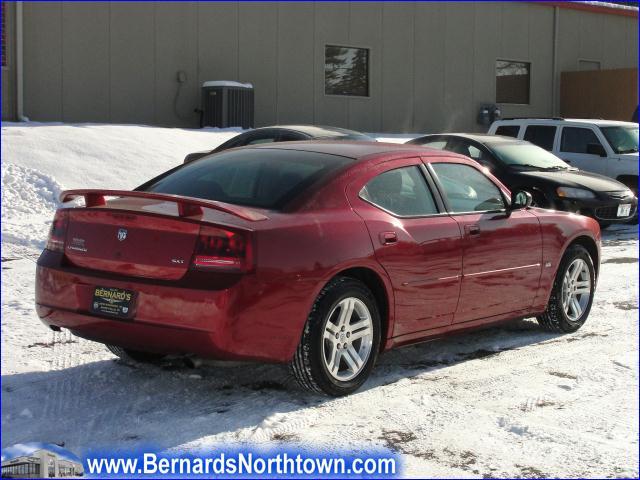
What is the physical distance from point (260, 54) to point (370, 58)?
334cm

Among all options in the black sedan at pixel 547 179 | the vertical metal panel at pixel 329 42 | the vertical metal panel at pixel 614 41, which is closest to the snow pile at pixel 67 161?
the vertical metal panel at pixel 329 42

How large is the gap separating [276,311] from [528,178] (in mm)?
8614

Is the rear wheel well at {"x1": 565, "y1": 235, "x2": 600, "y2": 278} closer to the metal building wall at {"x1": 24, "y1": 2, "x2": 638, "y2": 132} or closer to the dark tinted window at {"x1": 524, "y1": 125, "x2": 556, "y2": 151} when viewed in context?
the dark tinted window at {"x1": 524, "y1": 125, "x2": 556, "y2": 151}

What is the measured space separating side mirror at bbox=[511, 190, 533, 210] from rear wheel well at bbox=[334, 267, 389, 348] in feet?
5.00

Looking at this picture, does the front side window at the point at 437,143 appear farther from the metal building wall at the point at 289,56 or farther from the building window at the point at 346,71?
the building window at the point at 346,71

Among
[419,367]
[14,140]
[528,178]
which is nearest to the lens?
[419,367]

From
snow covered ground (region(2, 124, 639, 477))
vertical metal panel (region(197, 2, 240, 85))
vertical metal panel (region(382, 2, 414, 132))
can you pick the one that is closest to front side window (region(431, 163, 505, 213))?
snow covered ground (region(2, 124, 639, 477))

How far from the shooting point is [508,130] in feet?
52.4

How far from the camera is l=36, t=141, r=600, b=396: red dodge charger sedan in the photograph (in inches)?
190

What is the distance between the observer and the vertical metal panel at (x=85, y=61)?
18250mm

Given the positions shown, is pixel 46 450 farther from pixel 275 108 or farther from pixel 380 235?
pixel 275 108

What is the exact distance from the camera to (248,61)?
20688 millimetres

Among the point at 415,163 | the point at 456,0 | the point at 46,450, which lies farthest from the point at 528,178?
the point at 456,0

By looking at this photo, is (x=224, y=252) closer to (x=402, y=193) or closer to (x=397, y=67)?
(x=402, y=193)
